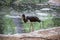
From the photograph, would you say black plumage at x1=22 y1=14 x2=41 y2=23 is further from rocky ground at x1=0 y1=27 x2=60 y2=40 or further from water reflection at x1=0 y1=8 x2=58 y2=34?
rocky ground at x1=0 y1=27 x2=60 y2=40

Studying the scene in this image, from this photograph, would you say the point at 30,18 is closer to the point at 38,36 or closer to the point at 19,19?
the point at 19,19

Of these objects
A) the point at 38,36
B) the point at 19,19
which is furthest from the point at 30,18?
the point at 38,36

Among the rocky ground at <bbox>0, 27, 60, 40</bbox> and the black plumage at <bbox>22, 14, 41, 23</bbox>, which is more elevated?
the black plumage at <bbox>22, 14, 41, 23</bbox>

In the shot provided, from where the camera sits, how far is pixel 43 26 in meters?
1.84

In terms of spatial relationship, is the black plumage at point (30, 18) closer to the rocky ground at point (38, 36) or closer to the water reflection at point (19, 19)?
the water reflection at point (19, 19)

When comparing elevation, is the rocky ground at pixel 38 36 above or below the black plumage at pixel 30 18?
below

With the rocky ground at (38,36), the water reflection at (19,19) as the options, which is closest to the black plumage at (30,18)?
the water reflection at (19,19)

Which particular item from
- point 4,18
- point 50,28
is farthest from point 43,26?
point 4,18

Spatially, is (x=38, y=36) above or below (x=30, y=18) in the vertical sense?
below

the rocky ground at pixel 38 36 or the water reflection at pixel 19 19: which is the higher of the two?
the water reflection at pixel 19 19

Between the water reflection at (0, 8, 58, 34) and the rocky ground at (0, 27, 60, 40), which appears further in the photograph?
the water reflection at (0, 8, 58, 34)

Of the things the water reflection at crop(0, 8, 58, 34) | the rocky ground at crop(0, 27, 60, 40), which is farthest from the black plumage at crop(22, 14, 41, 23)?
the rocky ground at crop(0, 27, 60, 40)

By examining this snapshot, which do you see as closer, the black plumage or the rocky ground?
the rocky ground

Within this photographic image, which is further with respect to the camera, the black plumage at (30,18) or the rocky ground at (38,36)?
the black plumage at (30,18)
